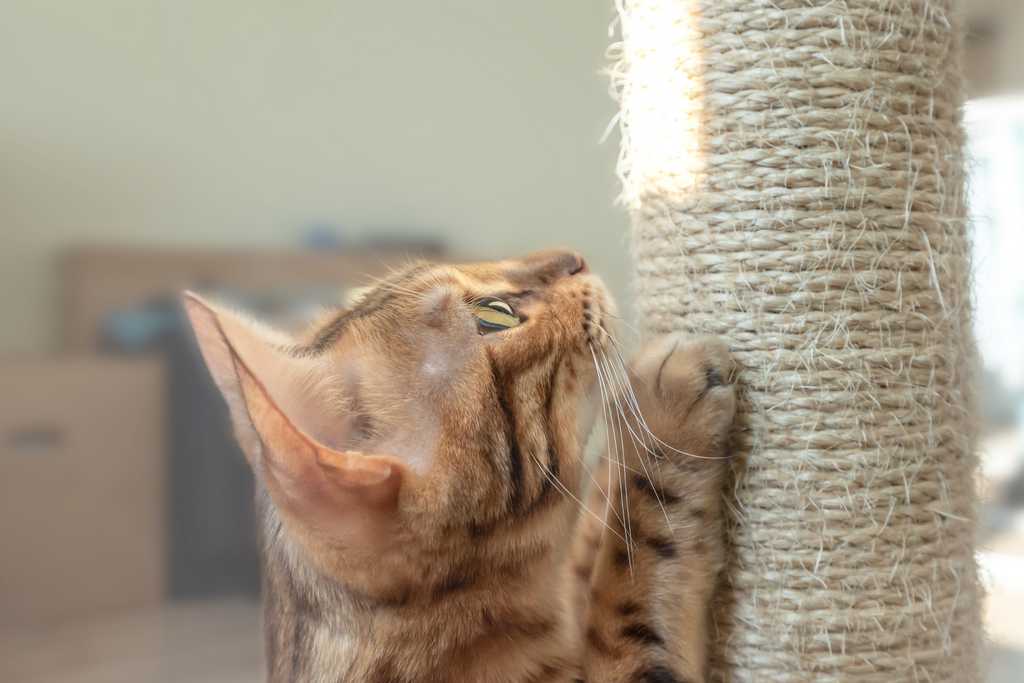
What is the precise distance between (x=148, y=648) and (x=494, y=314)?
1.03m

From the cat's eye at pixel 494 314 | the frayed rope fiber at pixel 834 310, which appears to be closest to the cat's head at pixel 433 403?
the cat's eye at pixel 494 314

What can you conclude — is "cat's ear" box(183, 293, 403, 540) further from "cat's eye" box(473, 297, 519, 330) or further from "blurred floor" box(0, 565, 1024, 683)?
"blurred floor" box(0, 565, 1024, 683)

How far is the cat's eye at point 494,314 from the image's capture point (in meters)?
0.72

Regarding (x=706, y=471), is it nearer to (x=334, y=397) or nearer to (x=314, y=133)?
(x=334, y=397)

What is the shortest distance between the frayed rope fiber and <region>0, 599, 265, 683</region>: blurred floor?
1.01m

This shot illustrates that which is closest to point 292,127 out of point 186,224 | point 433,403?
point 186,224

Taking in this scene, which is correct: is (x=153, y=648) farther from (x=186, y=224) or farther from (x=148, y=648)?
(x=186, y=224)

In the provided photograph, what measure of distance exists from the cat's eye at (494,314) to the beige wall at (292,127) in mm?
706

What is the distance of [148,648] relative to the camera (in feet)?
4.19

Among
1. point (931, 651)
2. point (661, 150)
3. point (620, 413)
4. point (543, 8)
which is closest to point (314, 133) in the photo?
point (543, 8)

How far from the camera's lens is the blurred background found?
1.11 meters

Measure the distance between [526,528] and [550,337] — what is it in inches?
7.7

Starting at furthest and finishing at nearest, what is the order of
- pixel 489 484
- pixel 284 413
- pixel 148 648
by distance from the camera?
1. pixel 148 648
2. pixel 489 484
3. pixel 284 413

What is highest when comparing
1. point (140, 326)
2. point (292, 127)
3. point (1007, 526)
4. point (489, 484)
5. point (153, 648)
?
point (292, 127)
